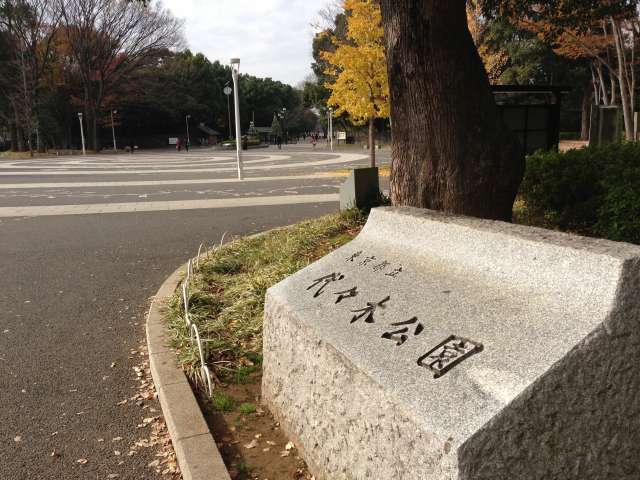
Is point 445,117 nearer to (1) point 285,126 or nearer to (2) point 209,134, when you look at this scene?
(2) point 209,134

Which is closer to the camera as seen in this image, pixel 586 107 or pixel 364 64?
pixel 364 64

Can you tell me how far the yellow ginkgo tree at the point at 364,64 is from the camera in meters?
16.3

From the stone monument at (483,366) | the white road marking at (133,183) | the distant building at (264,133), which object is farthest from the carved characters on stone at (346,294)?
the distant building at (264,133)

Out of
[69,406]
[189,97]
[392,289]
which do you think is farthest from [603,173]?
[189,97]

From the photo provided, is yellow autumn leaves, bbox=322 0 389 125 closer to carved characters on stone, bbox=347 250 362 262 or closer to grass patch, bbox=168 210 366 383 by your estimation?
grass patch, bbox=168 210 366 383

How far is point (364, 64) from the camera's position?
1644 cm

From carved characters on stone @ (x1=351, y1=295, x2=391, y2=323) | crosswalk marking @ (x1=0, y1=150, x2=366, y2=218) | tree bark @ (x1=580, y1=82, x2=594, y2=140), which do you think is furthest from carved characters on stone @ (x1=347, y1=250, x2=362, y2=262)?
tree bark @ (x1=580, y1=82, x2=594, y2=140)

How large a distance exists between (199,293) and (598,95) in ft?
120

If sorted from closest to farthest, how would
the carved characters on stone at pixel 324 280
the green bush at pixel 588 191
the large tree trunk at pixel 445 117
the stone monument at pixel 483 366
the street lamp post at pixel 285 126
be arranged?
the stone monument at pixel 483 366
the carved characters on stone at pixel 324 280
the large tree trunk at pixel 445 117
the green bush at pixel 588 191
the street lamp post at pixel 285 126

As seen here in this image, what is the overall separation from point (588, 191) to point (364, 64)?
1144 centimetres

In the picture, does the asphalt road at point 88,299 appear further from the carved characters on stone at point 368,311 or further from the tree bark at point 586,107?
the tree bark at point 586,107

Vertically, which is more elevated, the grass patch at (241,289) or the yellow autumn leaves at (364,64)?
the yellow autumn leaves at (364,64)

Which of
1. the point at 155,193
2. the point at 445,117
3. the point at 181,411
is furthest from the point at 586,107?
the point at 181,411

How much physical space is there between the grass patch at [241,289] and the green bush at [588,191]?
2481 millimetres
